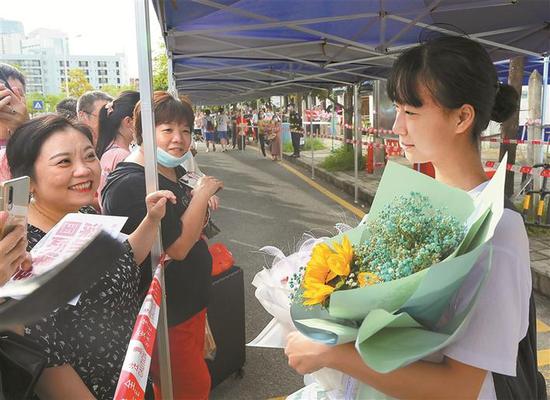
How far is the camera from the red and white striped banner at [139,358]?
1.14 metres

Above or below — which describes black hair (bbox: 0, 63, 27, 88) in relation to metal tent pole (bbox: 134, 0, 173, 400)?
above

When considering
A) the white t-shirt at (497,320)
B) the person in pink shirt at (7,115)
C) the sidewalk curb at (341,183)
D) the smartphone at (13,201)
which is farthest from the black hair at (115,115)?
the sidewalk curb at (341,183)

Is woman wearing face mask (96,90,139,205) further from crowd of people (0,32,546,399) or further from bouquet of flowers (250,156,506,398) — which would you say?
bouquet of flowers (250,156,506,398)

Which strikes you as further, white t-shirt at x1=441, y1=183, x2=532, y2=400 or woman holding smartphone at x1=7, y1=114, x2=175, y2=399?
woman holding smartphone at x1=7, y1=114, x2=175, y2=399

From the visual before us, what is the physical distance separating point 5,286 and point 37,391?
0.36m

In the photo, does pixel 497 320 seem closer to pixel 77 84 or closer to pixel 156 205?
pixel 156 205

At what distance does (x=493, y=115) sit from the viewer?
4.38 ft

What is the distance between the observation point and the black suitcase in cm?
269

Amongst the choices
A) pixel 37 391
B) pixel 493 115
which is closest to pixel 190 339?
pixel 37 391

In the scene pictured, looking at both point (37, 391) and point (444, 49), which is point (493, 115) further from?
point (37, 391)

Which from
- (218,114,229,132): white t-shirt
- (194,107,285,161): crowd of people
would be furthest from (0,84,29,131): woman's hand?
(218,114,229,132): white t-shirt

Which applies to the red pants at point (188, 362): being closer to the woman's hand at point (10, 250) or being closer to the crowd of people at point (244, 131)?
the woman's hand at point (10, 250)

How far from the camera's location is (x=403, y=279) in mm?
921

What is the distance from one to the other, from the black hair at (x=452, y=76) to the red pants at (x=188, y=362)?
1462mm
